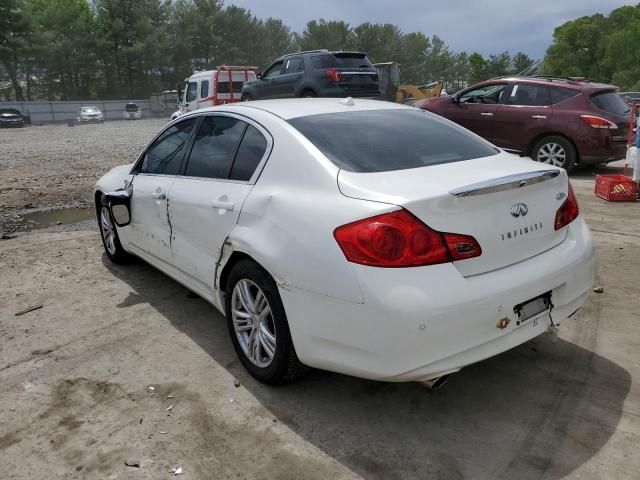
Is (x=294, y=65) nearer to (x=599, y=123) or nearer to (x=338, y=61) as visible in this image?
(x=338, y=61)

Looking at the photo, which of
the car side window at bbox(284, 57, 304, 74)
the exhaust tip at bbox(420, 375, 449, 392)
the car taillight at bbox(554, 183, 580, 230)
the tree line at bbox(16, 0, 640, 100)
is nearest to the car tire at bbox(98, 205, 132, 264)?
the exhaust tip at bbox(420, 375, 449, 392)

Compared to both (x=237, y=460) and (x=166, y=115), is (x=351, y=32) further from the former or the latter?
(x=237, y=460)

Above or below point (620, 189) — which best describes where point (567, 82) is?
above

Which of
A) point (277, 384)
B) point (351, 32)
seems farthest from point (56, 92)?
point (277, 384)

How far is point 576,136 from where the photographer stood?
9250 mm

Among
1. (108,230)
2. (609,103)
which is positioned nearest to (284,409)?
(108,230)

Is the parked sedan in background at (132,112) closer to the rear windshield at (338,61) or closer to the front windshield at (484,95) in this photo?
the rear windshield at (338,61)

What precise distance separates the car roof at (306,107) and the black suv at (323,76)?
420 inches

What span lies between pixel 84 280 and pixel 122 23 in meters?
56.5

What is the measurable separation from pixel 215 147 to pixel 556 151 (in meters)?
7.70

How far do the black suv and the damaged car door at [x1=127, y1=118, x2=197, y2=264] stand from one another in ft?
33.7

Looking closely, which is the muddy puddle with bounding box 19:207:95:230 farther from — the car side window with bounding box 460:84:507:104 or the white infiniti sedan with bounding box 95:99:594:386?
the car side window with bounding box 460:84:507:104

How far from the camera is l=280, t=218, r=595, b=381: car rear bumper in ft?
7.64

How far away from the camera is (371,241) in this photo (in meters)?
2.40
